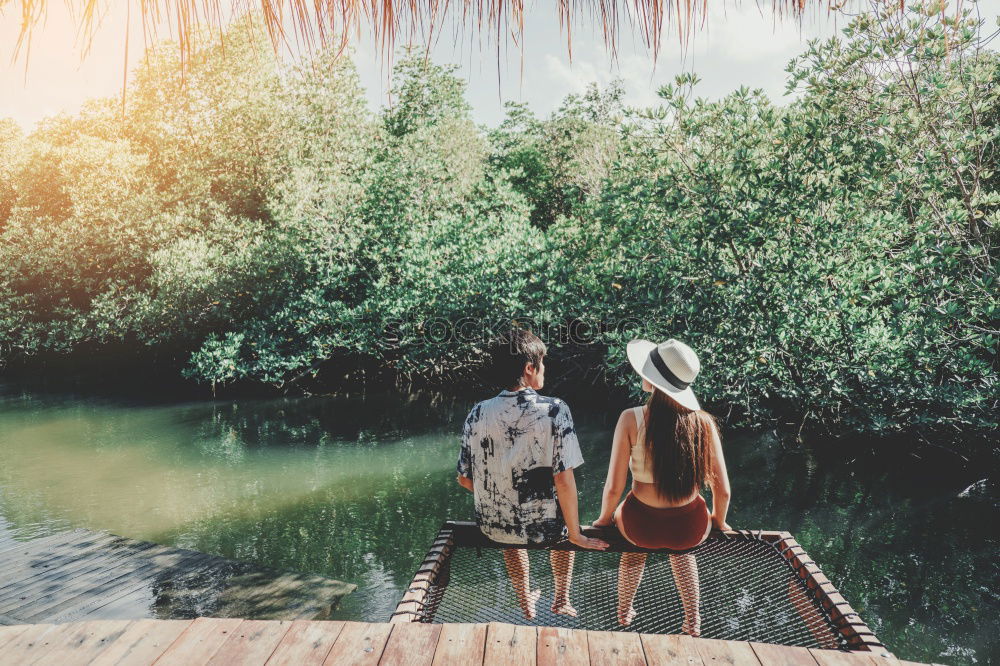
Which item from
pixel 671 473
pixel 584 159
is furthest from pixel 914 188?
pixel 584 159

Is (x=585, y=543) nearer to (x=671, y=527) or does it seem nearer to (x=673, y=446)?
(x=671, y=527)

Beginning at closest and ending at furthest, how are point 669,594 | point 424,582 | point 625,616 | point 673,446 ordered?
point 424,582
point 673,446
point 625,616
point 669,594

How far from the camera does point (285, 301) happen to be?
14.9 metres

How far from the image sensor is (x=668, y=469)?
9.56 feet

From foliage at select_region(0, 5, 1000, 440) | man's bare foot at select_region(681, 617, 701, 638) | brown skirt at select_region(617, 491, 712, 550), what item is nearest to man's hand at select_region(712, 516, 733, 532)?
brown skirt at select_region(617, 491, 712, 550)

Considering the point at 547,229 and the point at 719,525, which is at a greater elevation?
the point at 547,229

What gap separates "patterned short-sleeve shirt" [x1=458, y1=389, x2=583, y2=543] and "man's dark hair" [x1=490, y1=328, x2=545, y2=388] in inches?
2.8

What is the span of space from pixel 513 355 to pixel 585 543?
35.8 inches

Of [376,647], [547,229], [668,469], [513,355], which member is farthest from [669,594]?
[547,229]

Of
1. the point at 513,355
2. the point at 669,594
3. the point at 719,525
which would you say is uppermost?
the point at 513,355

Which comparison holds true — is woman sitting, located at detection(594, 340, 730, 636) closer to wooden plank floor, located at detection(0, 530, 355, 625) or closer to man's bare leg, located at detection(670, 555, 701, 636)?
man's bare leg, located at detection(670, 555, 701, 636)

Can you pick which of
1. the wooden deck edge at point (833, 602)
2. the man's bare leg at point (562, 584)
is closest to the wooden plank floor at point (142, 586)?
the man's bare leg at point (562, 584)

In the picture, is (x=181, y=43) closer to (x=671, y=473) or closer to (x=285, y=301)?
(x=671, y=473)

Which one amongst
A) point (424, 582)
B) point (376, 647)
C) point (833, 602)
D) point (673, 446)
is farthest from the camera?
point (673, 446)
